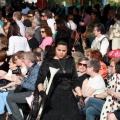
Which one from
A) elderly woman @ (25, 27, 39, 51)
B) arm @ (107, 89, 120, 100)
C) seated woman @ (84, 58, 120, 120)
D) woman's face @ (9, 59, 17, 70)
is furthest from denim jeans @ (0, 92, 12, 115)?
elderly woman @ (25, 27, 39, 51)

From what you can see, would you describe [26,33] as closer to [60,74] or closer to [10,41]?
[10,41]

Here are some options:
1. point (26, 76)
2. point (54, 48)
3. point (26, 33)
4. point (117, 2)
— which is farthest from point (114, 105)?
point (117, 2)

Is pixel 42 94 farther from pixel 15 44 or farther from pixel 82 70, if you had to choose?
pixel 15 44

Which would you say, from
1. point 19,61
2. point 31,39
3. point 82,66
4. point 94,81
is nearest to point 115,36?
point 31,39

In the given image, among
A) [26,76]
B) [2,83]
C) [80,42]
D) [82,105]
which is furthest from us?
[80,42]

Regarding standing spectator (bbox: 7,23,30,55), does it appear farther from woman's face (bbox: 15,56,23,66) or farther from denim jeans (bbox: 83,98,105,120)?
denim jeans (bbox: 83,98,105,120)

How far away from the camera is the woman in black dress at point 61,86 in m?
7.05

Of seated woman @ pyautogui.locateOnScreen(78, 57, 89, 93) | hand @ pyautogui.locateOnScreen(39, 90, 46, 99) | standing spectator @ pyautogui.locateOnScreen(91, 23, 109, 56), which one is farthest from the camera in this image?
standing spectator @ pyautogui.locateOnScreen(91, 23, 109, 56)

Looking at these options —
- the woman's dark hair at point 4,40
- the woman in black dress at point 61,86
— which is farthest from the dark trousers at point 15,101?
the woman's dark hair at point 4,40

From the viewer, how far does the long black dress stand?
7051mm

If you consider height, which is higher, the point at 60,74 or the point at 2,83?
the point at 60,74

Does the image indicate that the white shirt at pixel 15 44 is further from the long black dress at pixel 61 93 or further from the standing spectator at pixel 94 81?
the long black dress at pixel 61 93

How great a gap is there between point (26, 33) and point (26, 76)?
359 centimetres

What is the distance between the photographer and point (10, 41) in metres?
10.6
